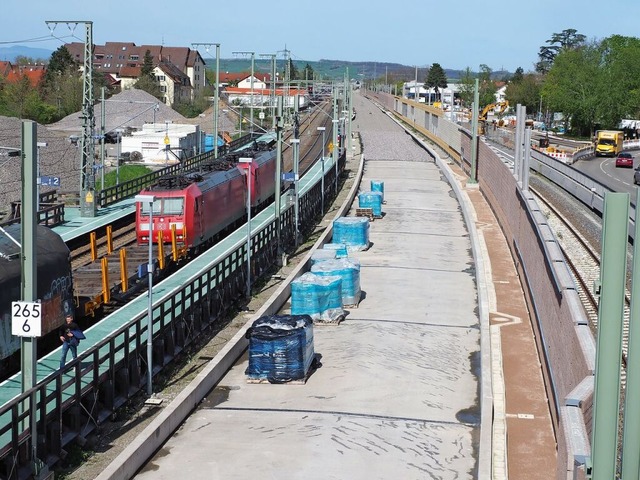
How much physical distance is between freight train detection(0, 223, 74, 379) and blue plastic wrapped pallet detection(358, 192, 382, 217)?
22.8 metres

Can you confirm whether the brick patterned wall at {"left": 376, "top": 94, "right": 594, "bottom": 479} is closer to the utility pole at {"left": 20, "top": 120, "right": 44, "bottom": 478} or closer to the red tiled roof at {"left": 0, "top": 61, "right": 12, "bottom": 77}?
the utility pole at {"left": 20, "top": 120, "right": 44, "bottom": 478}

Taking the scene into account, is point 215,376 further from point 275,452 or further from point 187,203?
point 187,203

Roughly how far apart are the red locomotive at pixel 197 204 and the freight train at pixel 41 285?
10.1 meters

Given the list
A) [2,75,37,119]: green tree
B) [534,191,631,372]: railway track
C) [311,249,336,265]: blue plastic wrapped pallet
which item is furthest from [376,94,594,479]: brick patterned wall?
[2,75,37,119]: green tree

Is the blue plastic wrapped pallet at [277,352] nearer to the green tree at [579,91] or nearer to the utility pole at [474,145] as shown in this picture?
the utility pole at [474,145]

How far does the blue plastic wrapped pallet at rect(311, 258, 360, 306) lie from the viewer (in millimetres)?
24927

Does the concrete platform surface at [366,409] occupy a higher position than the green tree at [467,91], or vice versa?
the green tree at [467,91]

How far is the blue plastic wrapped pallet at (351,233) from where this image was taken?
33938 mm

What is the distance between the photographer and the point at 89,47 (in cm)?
3816

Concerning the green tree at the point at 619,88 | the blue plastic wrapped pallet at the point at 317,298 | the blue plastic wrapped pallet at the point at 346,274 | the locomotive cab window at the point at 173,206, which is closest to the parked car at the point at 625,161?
the green tree at the point at 619,88

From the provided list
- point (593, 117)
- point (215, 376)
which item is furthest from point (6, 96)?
point (215, 376)

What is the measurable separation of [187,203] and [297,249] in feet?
14.6

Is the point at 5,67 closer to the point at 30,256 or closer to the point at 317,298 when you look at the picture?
the point at 317,298

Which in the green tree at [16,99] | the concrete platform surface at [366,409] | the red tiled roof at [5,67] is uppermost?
the red tiled roof at [5,67]
